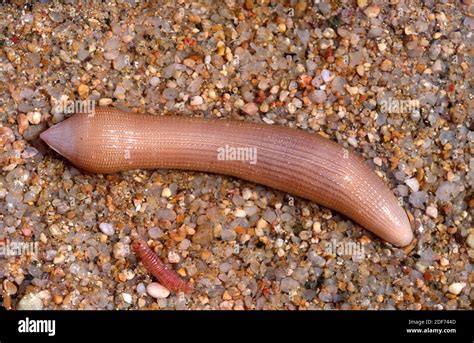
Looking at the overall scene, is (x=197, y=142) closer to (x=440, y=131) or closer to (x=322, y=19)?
(x=322, y=19)

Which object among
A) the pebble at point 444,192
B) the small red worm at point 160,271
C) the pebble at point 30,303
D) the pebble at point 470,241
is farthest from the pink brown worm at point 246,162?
the pebble at point 30,303

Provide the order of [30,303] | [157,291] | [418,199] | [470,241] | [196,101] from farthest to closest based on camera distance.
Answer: [196,101], [418,199], [470,241], [157,291], [30,303]

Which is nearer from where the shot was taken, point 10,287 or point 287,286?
point 10,287

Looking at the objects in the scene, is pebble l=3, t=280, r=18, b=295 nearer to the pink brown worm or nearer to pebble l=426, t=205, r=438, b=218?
the pink brown worm

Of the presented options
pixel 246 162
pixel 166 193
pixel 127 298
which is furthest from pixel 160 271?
pixel 246 162

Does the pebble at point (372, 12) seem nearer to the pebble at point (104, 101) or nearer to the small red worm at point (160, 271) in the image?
the pebble at point (104, 101)

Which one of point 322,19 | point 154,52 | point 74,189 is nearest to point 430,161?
point 322,19

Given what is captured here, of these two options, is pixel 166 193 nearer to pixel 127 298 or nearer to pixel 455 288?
pixel 127 298
